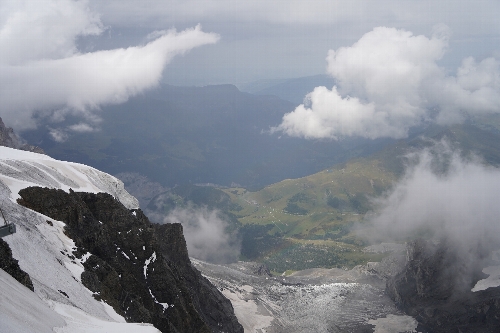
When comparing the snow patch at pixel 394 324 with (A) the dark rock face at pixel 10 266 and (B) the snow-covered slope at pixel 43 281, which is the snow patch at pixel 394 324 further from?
(A) the dark rock face at pixel 10 266

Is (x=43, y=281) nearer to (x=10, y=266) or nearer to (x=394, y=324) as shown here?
(x=10, y=266)

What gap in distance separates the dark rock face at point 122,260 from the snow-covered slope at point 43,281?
3386mm

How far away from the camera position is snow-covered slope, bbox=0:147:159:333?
1639 inches

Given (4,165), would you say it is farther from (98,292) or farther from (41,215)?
(98,292)

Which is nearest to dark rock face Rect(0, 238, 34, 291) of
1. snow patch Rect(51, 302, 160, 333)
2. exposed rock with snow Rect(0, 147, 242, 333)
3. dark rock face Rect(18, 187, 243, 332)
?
exposed rock with snow Rect(0, 147, 242, 333)

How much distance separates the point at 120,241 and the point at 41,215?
19887mm

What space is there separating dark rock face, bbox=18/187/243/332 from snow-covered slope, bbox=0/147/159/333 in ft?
11.1

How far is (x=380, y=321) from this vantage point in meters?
191

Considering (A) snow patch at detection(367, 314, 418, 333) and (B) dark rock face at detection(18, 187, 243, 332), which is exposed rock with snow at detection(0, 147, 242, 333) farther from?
(A) snow patch at detection(367, 314, 418, 333)

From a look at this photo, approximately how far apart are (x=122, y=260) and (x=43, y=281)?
103 ft

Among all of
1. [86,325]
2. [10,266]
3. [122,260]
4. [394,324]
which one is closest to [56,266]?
[10,266]

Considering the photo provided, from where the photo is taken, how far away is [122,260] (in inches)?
3588

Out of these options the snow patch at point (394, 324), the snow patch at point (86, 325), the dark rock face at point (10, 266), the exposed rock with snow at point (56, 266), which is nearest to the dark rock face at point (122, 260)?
the exposed rock with snow at point (56, 266)

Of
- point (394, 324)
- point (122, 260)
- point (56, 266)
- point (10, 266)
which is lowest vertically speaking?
point (394, 324)
